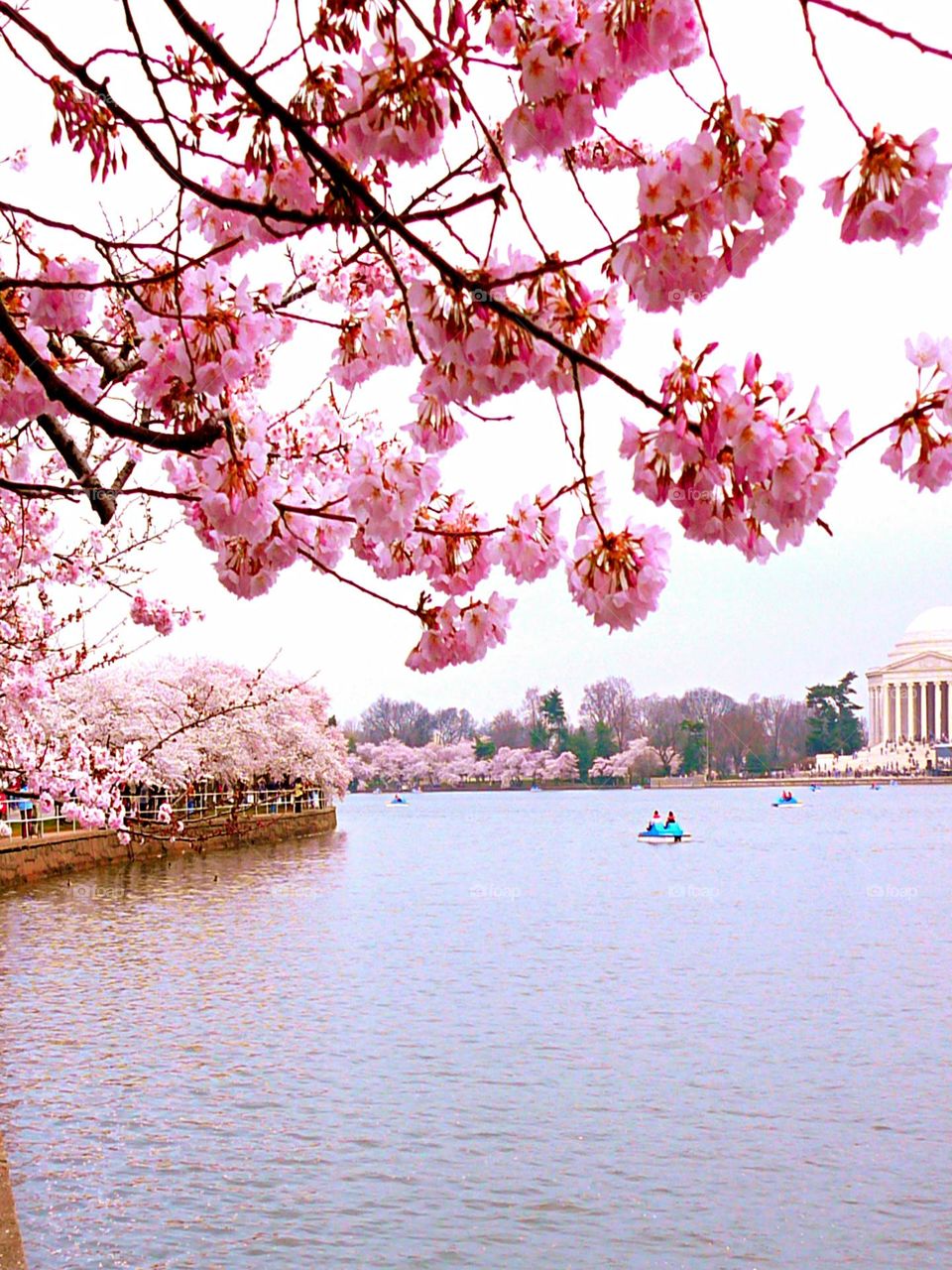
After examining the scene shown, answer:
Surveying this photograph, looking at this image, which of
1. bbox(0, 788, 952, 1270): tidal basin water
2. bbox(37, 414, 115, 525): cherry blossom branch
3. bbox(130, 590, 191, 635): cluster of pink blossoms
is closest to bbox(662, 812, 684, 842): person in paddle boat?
bbox(0, 788, 952, 1270): tidal basin water

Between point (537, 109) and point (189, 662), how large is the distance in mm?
62766

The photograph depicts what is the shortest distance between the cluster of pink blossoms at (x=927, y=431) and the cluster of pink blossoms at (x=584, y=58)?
2.42 feet

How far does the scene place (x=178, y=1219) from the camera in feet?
36.6

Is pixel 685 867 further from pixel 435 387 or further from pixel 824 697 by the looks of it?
pixel 824 697

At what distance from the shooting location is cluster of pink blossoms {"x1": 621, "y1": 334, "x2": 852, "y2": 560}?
2846 mm

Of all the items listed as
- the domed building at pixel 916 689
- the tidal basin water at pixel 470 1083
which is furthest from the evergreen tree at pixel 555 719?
the tidal basin water at pixel 470 1083

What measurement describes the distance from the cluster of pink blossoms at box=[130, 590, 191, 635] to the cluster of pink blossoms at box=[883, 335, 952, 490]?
450 inches

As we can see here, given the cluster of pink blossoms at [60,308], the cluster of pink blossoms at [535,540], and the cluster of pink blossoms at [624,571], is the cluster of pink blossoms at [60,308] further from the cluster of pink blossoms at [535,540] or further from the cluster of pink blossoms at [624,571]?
the cluster of pink blossoms at [624,571]

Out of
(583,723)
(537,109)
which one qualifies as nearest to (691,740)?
(583,723)

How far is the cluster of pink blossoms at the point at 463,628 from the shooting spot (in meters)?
4.27

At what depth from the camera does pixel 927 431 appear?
2.94 m

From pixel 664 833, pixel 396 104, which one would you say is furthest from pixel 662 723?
pixel 396 104

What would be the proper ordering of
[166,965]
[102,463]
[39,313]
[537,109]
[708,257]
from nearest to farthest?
1. [537,109]
2. [708,257]
3. [39,313]
4. [102,463]
5. [166,965]

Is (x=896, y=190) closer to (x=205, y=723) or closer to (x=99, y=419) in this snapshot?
(x=99, y=419)
